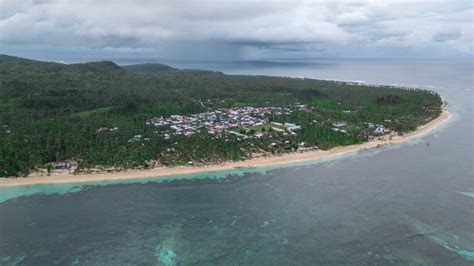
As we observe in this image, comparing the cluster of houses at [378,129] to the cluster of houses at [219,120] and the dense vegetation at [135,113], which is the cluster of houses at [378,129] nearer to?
the dense vegetation at [135,113]

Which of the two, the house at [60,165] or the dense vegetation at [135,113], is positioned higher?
the dense vegetation at [135,113]

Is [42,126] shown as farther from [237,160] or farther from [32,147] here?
[237,160]

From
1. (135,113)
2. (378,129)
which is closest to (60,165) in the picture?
(135,113)

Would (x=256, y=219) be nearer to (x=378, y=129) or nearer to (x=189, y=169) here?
(x=189, y=169)

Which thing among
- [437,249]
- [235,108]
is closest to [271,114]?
[235,108]

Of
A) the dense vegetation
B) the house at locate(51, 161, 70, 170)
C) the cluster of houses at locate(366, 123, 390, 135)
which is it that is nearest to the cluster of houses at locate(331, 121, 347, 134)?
the dense vegetation

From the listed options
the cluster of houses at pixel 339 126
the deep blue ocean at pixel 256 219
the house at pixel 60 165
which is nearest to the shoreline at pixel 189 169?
the deep blue ocean at pixel 256 219
